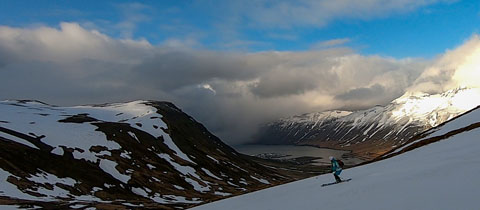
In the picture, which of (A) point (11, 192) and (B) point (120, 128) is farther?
(B) point (120, 128)

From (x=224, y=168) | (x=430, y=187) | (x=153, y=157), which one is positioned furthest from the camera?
(x=224, y=168)

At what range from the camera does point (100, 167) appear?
415ft

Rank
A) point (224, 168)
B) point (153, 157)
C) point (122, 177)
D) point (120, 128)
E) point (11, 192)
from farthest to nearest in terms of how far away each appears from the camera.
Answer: point (224, 168), point (120, 128), point (153, 157), point (122, 177), point (11, 192)

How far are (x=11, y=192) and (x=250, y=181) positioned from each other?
121 metres

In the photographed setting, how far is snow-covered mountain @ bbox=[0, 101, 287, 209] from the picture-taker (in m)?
90.8

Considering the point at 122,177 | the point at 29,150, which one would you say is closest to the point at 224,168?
the point at 122,177

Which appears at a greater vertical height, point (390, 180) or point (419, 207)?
point (390, 180)

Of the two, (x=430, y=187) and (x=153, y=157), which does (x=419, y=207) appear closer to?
(x=430, y=187)

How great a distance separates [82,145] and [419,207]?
144056mm

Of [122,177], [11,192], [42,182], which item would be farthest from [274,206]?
[122,177]

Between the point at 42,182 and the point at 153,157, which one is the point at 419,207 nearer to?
the point at 42,182

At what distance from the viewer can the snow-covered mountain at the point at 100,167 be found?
90.8 m

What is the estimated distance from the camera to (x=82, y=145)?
14100cm

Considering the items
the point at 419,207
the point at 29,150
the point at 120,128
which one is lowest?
the point at 419,207
